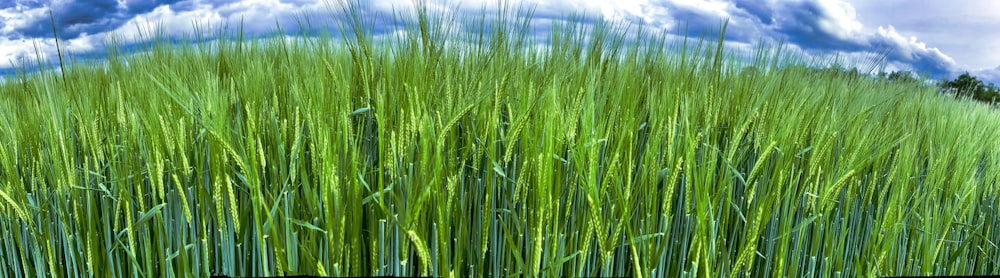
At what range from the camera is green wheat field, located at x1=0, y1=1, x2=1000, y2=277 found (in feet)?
3.31

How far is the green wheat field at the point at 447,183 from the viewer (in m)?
1.01

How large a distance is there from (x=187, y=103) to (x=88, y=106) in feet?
1.25

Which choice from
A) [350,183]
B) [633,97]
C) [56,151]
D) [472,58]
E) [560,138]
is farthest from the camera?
[472,58]

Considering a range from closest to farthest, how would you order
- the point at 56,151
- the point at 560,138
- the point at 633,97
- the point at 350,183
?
the point at 350,183
the point at 560,138
the point at 56,151
the point at 633,97

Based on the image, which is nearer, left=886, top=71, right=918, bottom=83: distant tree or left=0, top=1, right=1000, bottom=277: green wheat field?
left=0, top=1, right=1000, bottom=277: green wheat field

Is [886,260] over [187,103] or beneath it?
beneath

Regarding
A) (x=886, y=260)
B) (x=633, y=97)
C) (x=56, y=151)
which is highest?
(x=633, y=97)

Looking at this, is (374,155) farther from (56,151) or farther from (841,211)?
(841,211)

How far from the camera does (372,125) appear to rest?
1.36m

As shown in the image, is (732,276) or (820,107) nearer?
(732,276)

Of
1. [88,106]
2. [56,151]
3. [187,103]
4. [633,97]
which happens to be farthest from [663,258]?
[88,106]

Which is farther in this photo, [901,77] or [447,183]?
[901,77]

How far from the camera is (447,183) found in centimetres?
110

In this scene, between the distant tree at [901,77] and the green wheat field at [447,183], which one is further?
the distant tree at [901,77]
